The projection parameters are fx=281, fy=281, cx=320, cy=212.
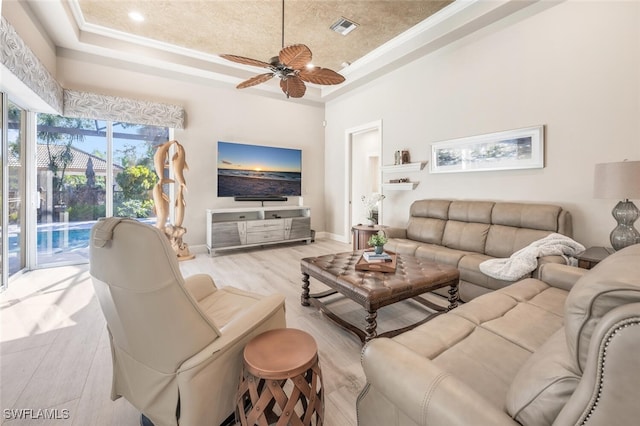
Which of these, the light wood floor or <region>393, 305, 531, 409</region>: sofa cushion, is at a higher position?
<region>393, 305, 531, 409</region>: sofa cushion

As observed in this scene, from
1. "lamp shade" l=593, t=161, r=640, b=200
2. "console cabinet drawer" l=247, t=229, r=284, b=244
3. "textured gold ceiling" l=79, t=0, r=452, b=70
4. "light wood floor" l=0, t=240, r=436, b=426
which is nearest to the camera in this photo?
"light wood floor" l=0, t=240, r=436, b=426

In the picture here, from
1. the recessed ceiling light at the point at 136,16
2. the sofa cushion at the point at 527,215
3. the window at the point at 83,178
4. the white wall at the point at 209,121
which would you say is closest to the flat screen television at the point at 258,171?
the white wall at the point at 209,121

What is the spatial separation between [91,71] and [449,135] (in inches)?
211

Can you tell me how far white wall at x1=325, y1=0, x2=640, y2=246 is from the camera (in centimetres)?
260

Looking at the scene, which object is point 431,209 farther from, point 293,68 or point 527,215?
point 293,68

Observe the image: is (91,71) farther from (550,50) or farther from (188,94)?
(550,50)

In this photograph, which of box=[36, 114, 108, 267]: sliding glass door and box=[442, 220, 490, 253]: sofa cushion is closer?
box=[442, 220, 490, 253]: sofa cushion

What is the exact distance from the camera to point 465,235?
3.38 metres

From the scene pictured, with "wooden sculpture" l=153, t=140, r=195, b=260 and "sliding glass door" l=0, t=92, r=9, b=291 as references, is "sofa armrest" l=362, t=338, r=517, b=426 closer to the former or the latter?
"wooden sculpture" l=153, t=140, r=195, b=260

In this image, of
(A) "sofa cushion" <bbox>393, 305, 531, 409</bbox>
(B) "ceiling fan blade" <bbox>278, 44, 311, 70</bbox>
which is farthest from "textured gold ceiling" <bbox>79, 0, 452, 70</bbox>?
(A) "sofa cushion" <bbox>393, 305, 531, 409</bbox>

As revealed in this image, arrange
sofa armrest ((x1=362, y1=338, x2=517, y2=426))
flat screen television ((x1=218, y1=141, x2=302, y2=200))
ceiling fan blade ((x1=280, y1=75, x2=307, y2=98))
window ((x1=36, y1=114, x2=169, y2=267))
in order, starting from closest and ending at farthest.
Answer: sofa armrest ((x1=362, y1=338, x2=517, y2=426)) < ceiling fan blade ((x1=280, y1=75, x2=307, y2=98)) < window ((x1=36, y1=114, x2=169, y2=267)) < flat screen television ((x1=218, y1=141, x2=302, y2=200))

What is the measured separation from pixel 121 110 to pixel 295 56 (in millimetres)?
3404

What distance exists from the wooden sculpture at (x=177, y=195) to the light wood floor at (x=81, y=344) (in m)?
1.13

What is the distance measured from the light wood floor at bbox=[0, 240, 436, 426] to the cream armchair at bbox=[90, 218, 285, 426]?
0.48 metres
